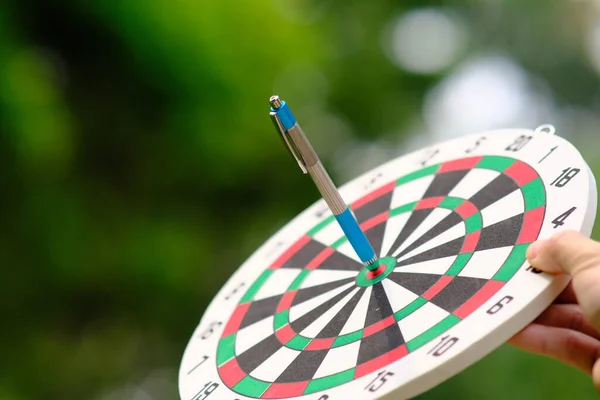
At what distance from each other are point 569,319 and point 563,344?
0.07 metres

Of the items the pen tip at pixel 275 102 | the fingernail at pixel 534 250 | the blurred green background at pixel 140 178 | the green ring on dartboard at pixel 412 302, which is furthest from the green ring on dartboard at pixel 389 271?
the blurred green background at pixel 140 178

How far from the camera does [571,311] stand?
109 cm

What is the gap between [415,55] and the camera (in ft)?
14.8

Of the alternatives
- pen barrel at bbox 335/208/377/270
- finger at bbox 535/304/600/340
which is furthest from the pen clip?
finger at bbox 535/304/600/340

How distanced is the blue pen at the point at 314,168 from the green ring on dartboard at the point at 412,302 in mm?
169

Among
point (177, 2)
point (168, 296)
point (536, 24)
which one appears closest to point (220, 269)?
point (168, 296)

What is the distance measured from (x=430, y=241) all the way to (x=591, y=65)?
4596 millimetres

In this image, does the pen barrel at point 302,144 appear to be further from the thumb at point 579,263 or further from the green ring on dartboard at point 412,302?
the thumb at point 579,263

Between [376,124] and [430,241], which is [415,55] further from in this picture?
[430,241]

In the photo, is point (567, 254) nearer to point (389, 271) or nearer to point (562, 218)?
point (562, 218)

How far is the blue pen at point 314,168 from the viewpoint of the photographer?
3.54ft

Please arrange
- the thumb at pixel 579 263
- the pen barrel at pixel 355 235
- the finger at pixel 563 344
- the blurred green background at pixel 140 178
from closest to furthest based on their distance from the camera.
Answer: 1. the thumb at pixel 579 263
2. the finger at pixel 563 344
3. the pen barrel at pixel 355 235
4. the blurred green background at pixel 140 178

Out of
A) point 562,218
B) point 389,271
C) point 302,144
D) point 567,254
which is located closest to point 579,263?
point 567,254

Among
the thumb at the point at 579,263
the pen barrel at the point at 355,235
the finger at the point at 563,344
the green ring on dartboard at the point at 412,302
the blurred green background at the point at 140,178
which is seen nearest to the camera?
the thumb at the point at 579,263
